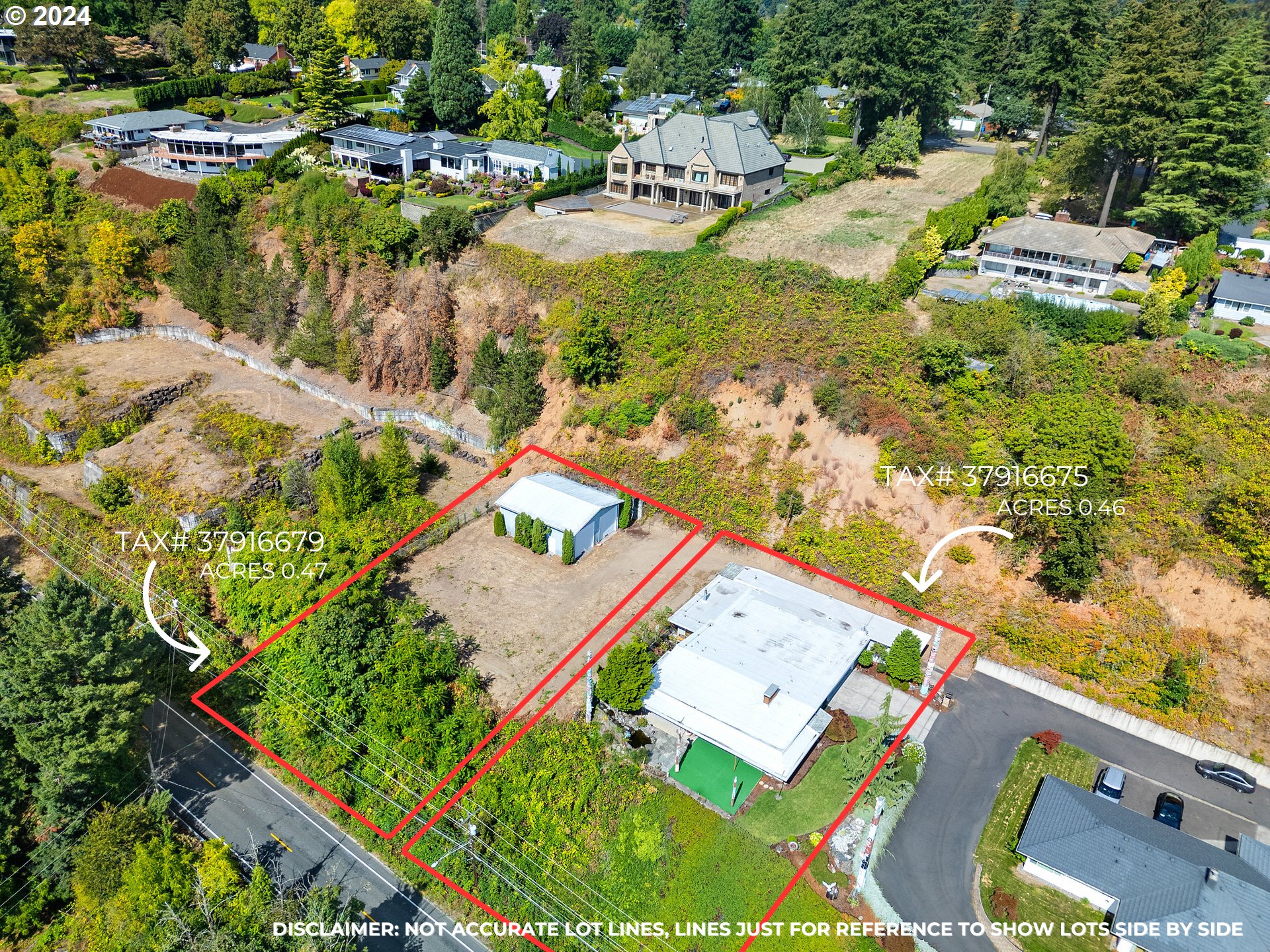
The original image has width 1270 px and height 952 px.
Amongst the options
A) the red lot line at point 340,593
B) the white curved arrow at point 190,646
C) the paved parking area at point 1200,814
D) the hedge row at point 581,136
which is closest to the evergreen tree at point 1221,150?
the paved parking area at point 1200,814

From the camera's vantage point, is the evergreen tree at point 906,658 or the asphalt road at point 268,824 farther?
the evergreen tree at point 906,658

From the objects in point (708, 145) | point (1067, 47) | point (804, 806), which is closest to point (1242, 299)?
point (1067, 47)

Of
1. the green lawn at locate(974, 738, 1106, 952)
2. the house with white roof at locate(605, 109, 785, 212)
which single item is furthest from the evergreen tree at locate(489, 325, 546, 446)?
the green lawn at locate(974, 738, 1106, 952)

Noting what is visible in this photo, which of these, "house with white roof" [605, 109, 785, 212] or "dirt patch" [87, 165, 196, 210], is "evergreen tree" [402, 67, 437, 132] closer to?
"dirt patch" [87, 165, 196, 210]

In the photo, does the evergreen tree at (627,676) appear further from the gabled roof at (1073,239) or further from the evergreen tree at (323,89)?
the evergreen tree at (323,89)

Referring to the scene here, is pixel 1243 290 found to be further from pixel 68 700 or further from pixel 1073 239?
pixel 68 700

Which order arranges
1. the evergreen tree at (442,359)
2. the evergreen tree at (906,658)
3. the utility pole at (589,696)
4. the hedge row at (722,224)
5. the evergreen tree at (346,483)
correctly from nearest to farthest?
the utility pole at (589,696) → the evergreen tree at (906,658) → the evergreen tree at (346,483) → the evergreen tree at (442,359) → the hedge row at (722,224)

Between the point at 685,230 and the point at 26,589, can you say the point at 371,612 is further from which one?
the point at 685,230
